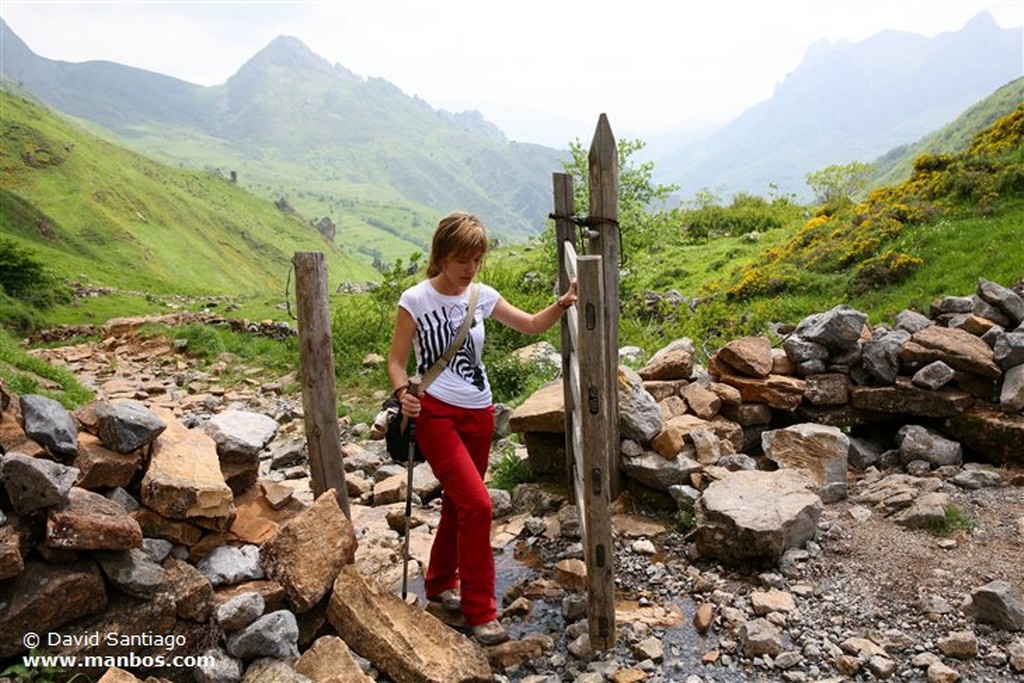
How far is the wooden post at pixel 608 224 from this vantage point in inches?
222

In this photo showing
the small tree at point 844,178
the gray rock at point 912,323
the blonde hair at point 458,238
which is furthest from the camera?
the small tree at point 844,178

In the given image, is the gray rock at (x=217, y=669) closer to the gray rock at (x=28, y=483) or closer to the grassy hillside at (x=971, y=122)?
the gray rock at (x=28, y=483)

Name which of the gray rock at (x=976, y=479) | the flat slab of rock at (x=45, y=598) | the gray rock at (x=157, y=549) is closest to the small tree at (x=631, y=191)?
the gray rock at (x=976, y=479)

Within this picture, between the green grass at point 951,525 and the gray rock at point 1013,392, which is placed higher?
the gray rock at point 1013,392

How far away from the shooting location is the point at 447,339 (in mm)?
4680

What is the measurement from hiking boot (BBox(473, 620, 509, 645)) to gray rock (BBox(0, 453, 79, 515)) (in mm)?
2867

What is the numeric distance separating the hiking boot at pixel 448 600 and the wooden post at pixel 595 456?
1.10 meters

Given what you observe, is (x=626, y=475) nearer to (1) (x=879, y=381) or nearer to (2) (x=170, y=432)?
(1) (x=879, y=381)

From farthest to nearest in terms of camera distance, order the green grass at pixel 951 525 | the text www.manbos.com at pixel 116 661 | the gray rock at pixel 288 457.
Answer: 1. the gray rock at pixel 288 457
2. the green grass at pixel 951 525
3. the text www.manbos.com at pixel 116 661

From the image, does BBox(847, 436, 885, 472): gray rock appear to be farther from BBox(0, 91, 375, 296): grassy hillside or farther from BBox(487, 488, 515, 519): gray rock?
BBox(0, 91, 375, 296): grassy hillside

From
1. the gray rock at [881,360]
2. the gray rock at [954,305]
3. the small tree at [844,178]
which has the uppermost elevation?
the small tree at [844,178]

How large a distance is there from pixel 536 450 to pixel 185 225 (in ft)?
278

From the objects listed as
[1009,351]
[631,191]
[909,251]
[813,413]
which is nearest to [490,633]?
[813,413]

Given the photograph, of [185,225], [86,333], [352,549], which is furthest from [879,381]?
[185,225]
